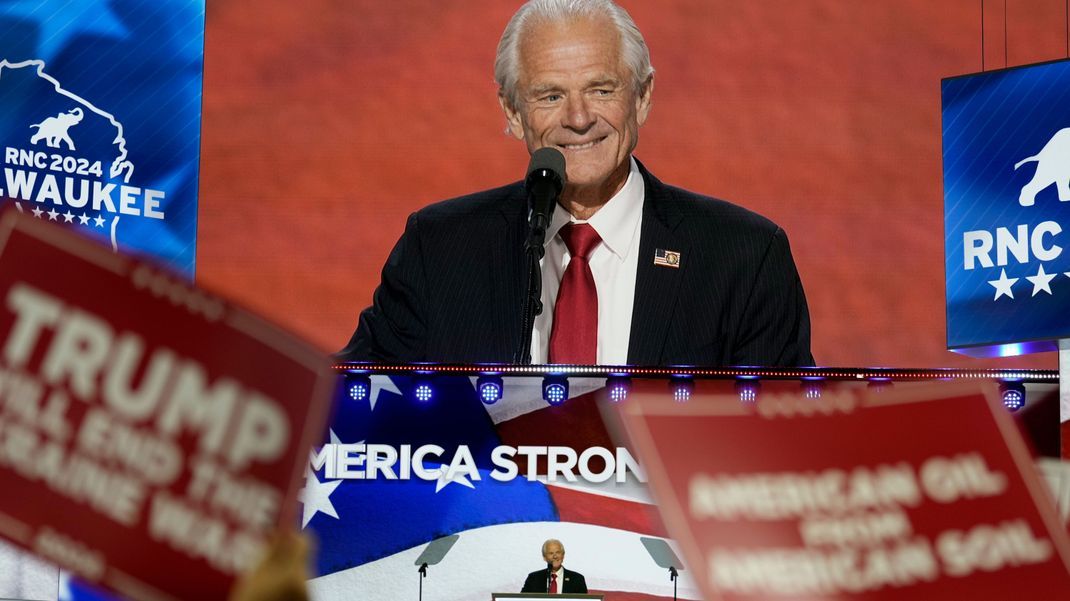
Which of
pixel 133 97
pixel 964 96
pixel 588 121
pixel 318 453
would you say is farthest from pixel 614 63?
pixel 133 97

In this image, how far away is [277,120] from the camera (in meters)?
6.62

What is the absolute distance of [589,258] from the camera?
308 cm

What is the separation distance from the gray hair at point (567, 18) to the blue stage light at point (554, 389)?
879 mm

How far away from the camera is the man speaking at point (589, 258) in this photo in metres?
2.98

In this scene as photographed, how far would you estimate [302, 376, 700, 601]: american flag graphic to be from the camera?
263cm

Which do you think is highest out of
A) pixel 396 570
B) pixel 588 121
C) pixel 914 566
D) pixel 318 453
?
pixel 588 121

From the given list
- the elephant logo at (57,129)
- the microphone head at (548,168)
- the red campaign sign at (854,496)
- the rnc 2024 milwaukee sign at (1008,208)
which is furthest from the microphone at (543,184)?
the elephant logo at (57,129)

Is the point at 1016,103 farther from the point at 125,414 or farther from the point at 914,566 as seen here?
the point at 125,414

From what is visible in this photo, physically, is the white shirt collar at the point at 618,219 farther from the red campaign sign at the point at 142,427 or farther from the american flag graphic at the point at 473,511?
the red campaign sign at the point at 142,427

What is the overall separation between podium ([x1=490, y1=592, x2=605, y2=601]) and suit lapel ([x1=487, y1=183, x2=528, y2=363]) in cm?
51

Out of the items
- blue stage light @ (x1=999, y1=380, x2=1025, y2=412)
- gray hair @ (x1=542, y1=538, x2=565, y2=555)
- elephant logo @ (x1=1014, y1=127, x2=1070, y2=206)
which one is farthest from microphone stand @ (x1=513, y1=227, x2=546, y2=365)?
elephant logo @ (x1=1014, y1=127, x2=1070, y2=206)

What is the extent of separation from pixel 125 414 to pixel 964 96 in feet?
9.14

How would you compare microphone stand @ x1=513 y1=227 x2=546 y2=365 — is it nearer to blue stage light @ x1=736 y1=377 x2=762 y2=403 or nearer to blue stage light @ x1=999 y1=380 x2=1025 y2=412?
blue stage light @ x1=736 y1=377 x2=762 y2=403

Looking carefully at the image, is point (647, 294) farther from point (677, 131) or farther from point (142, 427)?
point (677, 131)
